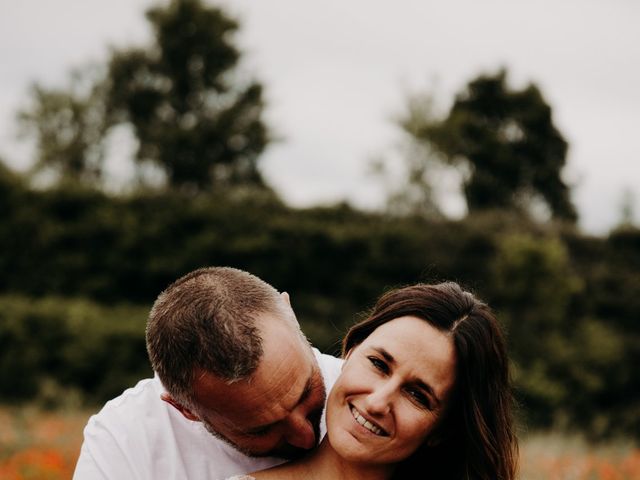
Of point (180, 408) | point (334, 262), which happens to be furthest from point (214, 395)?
point (334, 262)

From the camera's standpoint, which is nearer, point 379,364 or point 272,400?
point 272,400

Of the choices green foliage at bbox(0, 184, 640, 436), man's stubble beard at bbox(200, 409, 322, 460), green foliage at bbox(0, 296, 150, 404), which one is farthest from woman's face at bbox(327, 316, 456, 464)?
green foliage at bbox(0, 184, 640, 436)

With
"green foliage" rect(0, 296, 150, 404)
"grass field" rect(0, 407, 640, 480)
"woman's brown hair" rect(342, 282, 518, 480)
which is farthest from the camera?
"green foliage" rect(0, 296, 150, 404)

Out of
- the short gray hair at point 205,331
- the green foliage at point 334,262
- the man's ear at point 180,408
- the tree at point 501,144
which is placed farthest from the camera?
the tree at point 501,144

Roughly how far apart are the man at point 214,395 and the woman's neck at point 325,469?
60mm

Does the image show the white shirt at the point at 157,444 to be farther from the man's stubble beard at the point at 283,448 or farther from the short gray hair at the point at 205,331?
the short gray hair at the point at 205,331

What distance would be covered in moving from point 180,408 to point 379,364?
754 millimetres

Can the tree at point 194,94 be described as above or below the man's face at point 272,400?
above

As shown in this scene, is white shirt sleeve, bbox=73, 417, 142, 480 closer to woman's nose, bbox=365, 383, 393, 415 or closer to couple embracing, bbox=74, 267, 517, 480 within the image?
couple embracing, bbox=74, 267, 517, 480

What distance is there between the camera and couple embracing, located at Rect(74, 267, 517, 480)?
2.58 metres

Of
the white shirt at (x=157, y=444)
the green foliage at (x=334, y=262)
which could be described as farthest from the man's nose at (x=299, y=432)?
the green foliage at (x=334, y=262)

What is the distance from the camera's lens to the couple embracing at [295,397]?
258 centimetres

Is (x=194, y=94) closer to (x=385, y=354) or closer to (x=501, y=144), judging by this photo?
(x=501, y=144)

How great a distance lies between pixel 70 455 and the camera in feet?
22.4
